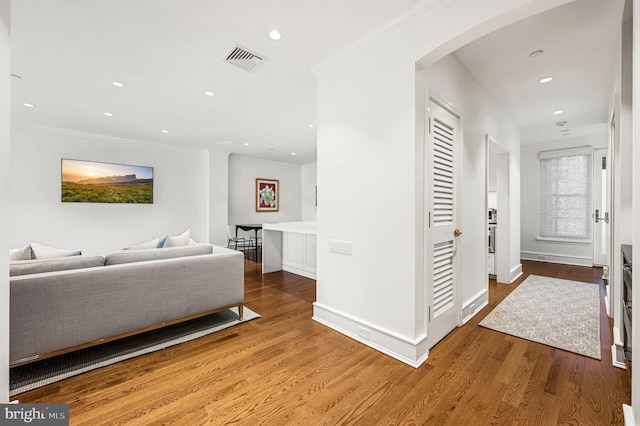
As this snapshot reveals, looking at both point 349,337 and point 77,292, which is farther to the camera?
point 349,337

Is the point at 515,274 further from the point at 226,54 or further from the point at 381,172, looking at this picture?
the point at 226,54

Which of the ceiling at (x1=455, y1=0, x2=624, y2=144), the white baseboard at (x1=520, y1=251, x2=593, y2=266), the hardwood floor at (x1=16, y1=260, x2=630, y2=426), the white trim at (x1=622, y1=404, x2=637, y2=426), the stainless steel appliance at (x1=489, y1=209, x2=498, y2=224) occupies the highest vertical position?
the ceiling at (x1=455, y1=0, x2=624, y2=144)

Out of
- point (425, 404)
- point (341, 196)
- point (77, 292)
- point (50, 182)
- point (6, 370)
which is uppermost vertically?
point (50, 182)

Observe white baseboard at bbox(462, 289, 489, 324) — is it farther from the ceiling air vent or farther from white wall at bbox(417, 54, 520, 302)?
the ceiling air vent

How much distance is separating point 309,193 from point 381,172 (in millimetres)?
6831

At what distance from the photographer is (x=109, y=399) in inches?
66.7

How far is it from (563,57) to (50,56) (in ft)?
16.3

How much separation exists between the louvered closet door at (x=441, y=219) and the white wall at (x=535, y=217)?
494 cm

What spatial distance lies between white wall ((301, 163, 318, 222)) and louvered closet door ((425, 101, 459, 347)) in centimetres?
633

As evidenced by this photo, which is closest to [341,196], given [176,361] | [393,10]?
[393,10]

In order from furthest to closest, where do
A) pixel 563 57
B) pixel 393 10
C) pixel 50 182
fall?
pixel 50 182 < pixel 563 57 < pixel 393 10

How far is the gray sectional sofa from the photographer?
1871mm

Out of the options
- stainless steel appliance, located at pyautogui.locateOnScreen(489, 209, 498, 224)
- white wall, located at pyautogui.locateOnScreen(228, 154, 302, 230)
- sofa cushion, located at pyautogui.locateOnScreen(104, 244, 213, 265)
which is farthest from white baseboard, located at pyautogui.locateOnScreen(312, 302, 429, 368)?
white wall, located at pyautogui.locateOnScreen(228, 154, 302, 230)

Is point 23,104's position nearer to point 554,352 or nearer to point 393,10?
point 393,10
